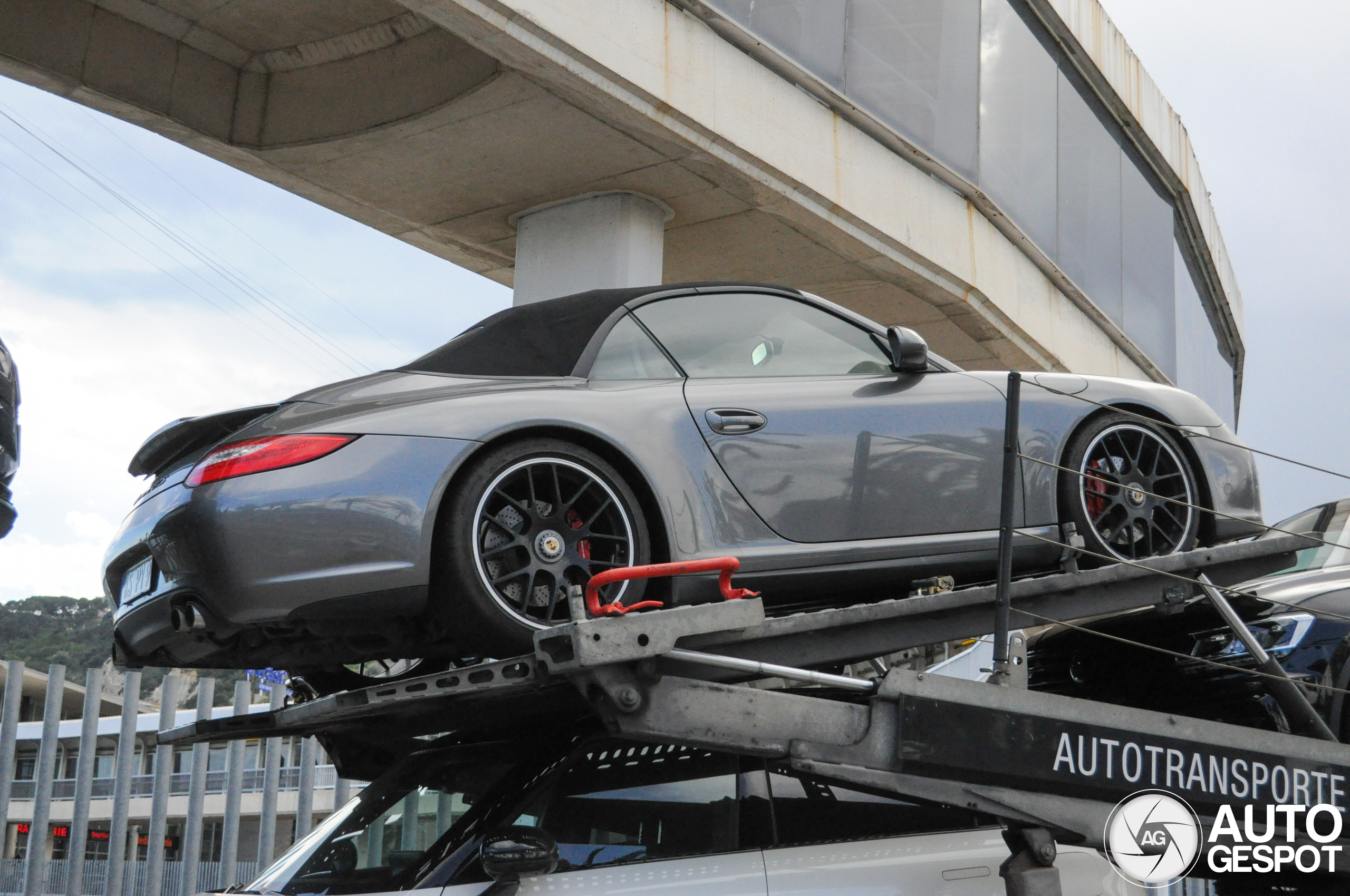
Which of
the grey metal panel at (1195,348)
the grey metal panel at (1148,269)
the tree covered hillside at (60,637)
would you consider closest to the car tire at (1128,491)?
the grey metal panel at (1148,269)

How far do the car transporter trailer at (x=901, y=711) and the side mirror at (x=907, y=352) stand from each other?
2.32 feet

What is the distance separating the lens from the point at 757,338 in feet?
15.5

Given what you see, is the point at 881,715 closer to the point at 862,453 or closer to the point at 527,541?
the point at 527,541

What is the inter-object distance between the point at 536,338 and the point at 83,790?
423 cm

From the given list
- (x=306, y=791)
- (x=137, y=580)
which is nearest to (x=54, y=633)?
(x=306, y=791)

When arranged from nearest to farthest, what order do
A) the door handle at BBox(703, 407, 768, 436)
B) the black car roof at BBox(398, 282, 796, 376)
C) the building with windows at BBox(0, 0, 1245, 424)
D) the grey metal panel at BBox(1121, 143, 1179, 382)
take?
the door handle at BBox(703, 407, 768, 436) → the black car roof at BBox(398, 282, 796, 376) → the building with windows at BBox(0, 0, 1245, 424) → the grey metal panel at BBox(1121, 143, 1179, 382)

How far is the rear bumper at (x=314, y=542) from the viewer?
3.45 meters

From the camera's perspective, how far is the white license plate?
3842mm

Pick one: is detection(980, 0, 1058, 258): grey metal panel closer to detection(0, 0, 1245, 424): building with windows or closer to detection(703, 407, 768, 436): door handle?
detection(0, 0, 1245, 424): building with windows

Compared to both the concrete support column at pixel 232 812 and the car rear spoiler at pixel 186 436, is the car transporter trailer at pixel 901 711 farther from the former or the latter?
the concrete support column at pixel 232 812

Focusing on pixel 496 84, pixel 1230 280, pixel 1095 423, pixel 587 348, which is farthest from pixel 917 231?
pixel 1230 280

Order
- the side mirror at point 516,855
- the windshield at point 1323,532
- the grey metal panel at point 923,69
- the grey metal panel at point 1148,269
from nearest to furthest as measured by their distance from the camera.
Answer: the side mirror at point 516,855 → the windshield at point 1323,532 → the grey metal panel at point 923,69 → the grey metal panel at point 1148,269

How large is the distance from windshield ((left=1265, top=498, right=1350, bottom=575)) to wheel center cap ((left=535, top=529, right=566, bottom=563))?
8.93ft

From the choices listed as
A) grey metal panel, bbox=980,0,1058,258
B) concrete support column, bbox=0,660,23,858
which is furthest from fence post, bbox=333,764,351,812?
grey metal panel, bbox=980,0,1058,258
